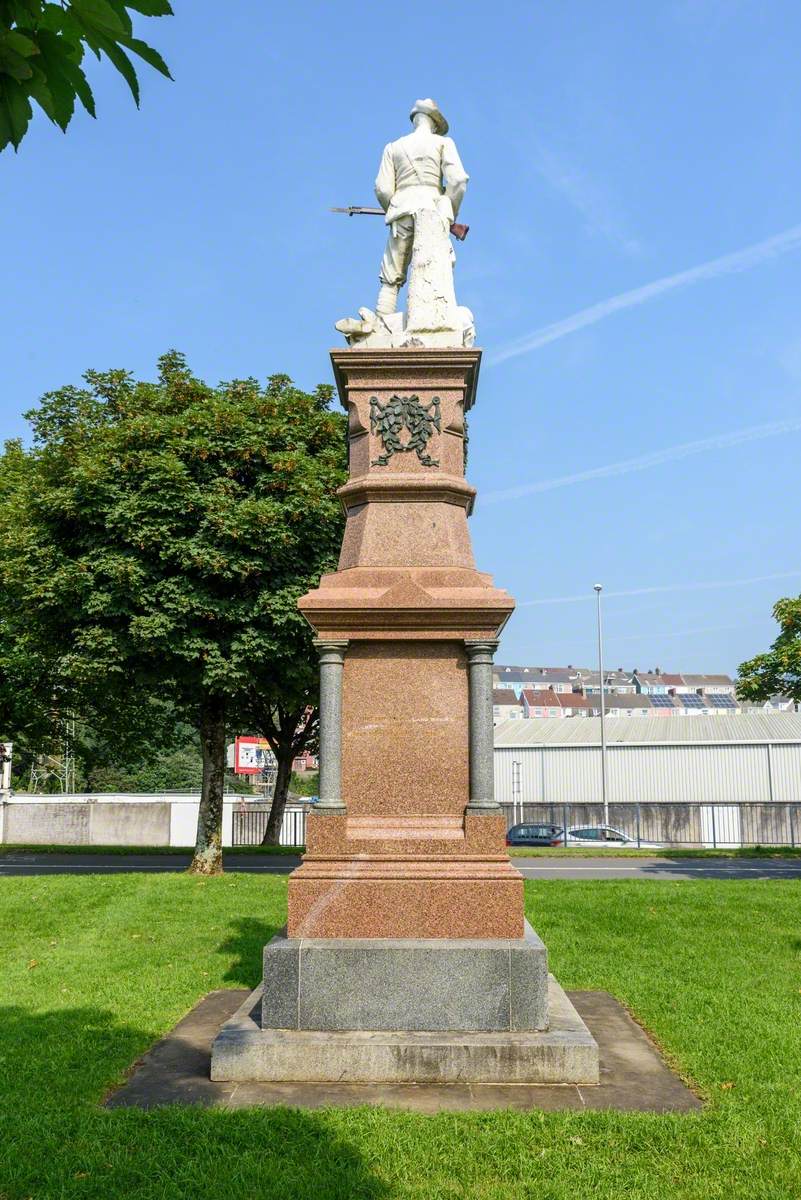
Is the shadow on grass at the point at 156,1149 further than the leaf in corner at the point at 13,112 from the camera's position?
Yes

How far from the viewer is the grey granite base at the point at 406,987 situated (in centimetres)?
647

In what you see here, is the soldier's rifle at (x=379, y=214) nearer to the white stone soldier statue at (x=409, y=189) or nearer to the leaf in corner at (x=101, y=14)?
the white stone soldier statue at (x=409, y=189)

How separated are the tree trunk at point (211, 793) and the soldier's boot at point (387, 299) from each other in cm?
1200

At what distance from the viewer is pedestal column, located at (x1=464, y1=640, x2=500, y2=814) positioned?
7238mm

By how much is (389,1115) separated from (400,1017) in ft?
3.69

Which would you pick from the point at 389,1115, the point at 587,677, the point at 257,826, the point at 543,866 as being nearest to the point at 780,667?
the point at 543,866

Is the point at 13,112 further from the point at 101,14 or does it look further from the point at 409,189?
the point at 409,189

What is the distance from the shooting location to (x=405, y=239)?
9.11m

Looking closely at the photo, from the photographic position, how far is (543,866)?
23.8m

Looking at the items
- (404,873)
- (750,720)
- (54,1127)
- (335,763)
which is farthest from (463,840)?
(750,720)

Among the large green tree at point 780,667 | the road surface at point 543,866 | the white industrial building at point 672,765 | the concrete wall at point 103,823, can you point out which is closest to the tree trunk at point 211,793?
the road surface at point 543,866

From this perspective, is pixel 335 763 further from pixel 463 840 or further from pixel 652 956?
pixel 652 956

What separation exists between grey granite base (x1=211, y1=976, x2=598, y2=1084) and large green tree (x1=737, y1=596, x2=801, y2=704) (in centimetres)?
1461

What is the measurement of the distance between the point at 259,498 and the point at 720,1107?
14425 millimetres
